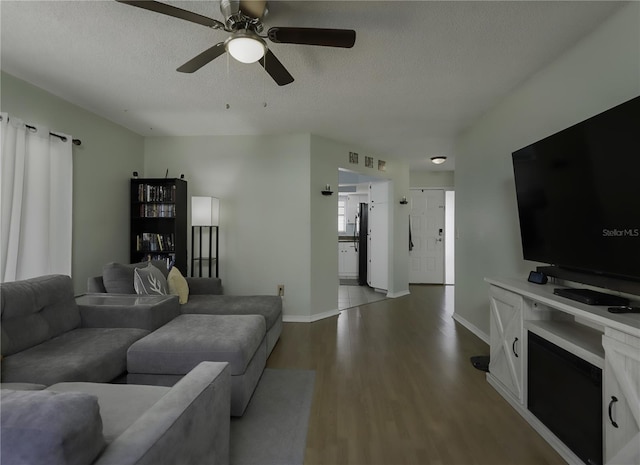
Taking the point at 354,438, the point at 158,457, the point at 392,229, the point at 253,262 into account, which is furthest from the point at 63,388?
the point at 392,229

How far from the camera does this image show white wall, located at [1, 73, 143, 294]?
9.18ft

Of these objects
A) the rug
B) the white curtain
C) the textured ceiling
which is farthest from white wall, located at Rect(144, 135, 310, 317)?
the rug

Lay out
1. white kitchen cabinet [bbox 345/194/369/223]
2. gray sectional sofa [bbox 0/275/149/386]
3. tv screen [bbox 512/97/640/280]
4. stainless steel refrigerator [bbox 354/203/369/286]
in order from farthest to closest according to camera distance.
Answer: white kitchen cabinet [bbox 345/194/369/223], stainless steel refrigerator [bbox 354/203/369/286], gray sectional sofa [bbox 0/275/149/386], tv screen [bbox 512/97/640/280]

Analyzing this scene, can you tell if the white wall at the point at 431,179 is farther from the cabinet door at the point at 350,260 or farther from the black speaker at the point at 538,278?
the black speaker at the point at 538,278

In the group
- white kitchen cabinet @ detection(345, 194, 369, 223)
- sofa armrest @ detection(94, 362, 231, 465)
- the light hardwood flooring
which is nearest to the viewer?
sofa armrest @ detection(94, 362, 231, 465)

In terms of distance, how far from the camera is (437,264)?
22.3 ft

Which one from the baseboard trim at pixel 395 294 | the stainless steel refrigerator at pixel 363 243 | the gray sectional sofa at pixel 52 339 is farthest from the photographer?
the stainless steel refrigerator at pixel 363 243

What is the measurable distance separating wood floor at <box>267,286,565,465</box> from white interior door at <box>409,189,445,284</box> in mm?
3061

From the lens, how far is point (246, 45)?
65.2 inches

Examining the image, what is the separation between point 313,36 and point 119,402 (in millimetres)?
1979

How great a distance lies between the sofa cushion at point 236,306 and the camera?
2.93 metres

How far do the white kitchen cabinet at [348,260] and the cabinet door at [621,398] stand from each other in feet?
20.0

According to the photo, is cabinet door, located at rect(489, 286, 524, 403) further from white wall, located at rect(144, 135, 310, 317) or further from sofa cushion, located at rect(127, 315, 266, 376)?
white wall, located at rect(144, 135, 310, 317)

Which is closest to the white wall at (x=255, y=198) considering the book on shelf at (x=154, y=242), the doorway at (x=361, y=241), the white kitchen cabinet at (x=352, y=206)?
the book on shelf at (x=154, y=242)
